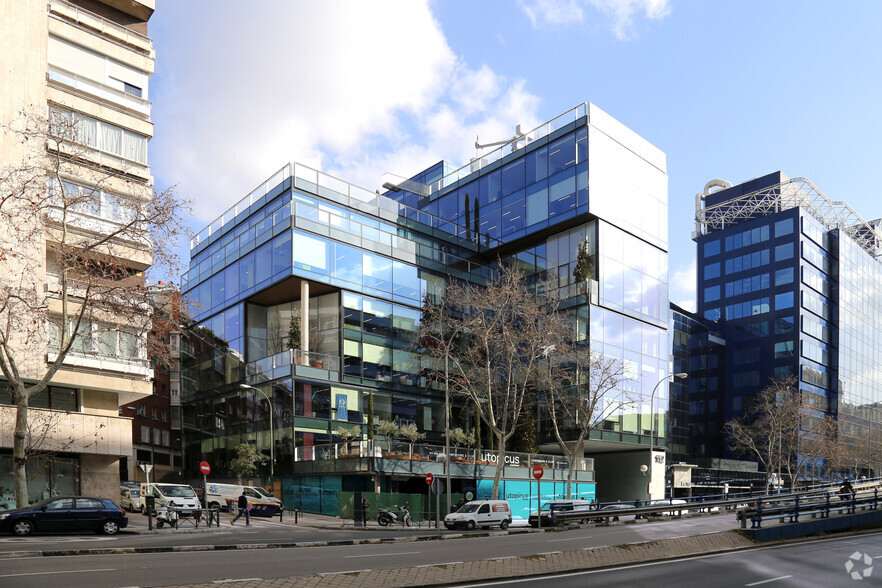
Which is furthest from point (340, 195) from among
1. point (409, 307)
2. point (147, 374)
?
point (147, 374)

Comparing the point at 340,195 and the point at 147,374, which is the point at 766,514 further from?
the point at 340,195

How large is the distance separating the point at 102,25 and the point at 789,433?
67.2 m

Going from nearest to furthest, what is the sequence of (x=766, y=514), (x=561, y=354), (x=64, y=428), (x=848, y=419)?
(x=766, y=514) → (x=64, y=428) → (x=561, y=354) → (x=848, y=419)

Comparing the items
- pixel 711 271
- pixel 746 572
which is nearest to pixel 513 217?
pixel 746 572

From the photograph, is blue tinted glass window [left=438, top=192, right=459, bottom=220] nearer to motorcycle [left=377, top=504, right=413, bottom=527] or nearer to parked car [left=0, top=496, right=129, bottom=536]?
motorcycle [left=377, top=504, right=413, bottom=527]

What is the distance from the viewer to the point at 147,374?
3662 centimetres

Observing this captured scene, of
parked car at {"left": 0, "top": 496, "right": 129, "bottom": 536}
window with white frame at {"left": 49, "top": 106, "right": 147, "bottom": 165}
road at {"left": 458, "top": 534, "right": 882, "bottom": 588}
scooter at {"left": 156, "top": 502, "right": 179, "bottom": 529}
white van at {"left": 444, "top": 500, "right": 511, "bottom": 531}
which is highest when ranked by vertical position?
window with white frame at {"left": 49, "top": 106, "right": 147, "bottom": 165}

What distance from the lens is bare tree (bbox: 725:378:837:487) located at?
234ft

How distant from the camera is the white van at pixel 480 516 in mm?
36188

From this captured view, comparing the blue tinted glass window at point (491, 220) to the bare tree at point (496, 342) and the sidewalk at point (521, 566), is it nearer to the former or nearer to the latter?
the bare tree at point (496, 342)

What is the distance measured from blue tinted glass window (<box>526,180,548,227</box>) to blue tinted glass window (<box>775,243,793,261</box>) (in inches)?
2048

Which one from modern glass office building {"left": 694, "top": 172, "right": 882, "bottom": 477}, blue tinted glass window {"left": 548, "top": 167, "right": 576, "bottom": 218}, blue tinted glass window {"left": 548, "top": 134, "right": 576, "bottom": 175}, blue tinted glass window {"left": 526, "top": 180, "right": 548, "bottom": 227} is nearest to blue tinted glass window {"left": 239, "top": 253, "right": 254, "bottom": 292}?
blue tinted glass window {"left": 526, "top": 180, "right": 548, "bottom": 227}

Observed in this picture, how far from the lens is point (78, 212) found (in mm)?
32250

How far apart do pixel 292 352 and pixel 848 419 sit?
81650 millimetres
